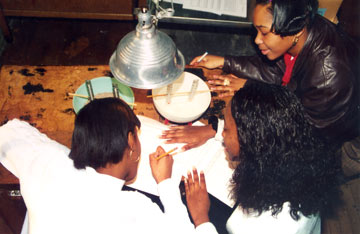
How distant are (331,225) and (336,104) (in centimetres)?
143

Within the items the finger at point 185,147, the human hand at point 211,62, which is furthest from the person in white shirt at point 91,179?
the human hand at point 211,62

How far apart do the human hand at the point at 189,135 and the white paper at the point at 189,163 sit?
28 mm

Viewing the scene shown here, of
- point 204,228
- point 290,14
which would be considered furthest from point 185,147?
point 290,14

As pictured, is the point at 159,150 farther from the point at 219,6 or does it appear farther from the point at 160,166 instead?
the point at 219,6

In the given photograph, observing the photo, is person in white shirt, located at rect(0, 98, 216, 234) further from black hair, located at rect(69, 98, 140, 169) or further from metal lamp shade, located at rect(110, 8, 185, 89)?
metal lamp shade, located at rect(110, 8, 185, 89)

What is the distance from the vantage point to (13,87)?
196cm

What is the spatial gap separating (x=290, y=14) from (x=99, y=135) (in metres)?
1.30

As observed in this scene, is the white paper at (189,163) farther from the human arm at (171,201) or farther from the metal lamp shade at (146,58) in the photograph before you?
the metal lamp shade at (146,58)

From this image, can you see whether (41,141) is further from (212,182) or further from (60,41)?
(60,41)

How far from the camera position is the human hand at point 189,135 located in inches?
72.4

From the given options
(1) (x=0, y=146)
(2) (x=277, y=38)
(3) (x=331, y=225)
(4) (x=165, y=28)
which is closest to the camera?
(1) (x=0, y=146)

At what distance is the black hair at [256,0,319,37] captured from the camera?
1705 millimetres

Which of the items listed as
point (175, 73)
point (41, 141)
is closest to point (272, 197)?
point (175, 73)

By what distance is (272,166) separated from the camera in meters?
1.55
